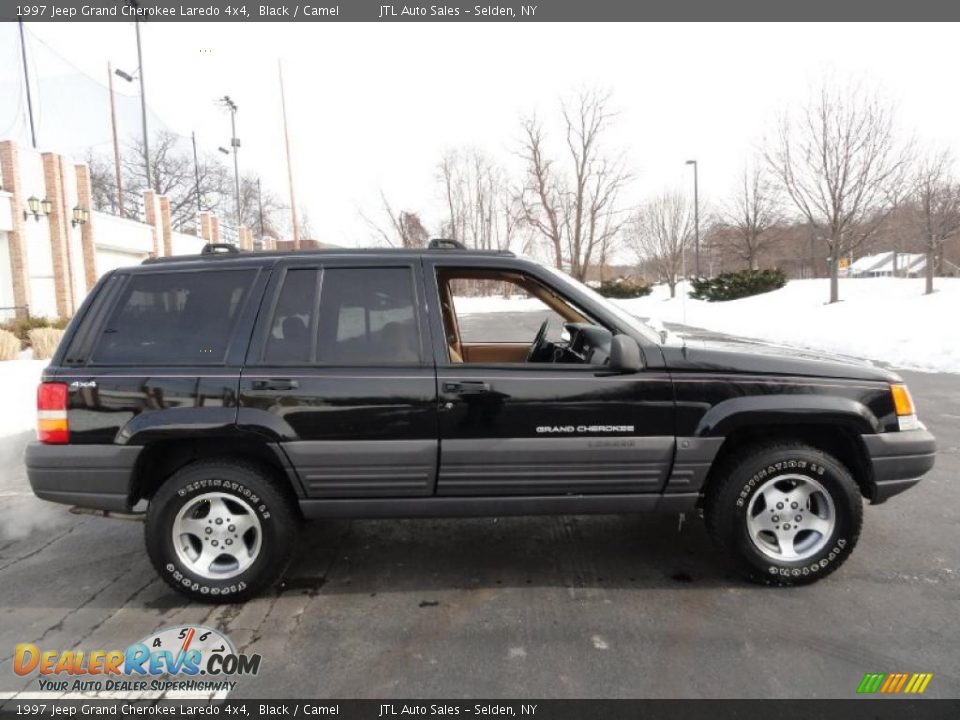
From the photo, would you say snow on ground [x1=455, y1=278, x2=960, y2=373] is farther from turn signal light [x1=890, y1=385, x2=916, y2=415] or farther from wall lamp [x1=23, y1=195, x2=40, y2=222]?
A: wall lamp [x1=23, y1=195, x2=40, y2=222]

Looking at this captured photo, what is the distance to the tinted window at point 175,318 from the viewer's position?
320 centimetres

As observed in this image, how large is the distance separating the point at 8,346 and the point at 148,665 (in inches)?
538

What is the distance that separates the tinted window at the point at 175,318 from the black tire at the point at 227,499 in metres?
0.64

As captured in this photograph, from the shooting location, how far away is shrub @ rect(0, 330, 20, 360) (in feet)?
41.7

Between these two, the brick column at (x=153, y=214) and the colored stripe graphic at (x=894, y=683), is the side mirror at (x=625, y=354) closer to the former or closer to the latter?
the colored stripe graphic at (x=894, y=683)

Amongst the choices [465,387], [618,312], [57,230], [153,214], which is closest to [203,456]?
[465,387]

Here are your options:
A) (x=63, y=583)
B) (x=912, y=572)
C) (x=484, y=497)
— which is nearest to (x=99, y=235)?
(x=63, y=583)

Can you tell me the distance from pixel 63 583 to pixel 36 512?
171 centimetres

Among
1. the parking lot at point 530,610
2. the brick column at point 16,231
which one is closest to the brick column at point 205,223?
the brick column at point 16,231

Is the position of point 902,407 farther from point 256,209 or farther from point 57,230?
point 256,209

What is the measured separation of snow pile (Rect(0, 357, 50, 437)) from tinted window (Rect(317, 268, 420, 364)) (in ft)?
19.8

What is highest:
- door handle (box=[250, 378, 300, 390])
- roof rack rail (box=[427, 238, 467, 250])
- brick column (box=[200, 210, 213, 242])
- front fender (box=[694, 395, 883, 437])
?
brick column (box=[200, 210, 213, 242])

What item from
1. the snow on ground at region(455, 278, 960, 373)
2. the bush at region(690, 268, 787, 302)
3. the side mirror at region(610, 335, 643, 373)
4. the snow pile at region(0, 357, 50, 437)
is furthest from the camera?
the bush at region(690, 268, 787, 302)

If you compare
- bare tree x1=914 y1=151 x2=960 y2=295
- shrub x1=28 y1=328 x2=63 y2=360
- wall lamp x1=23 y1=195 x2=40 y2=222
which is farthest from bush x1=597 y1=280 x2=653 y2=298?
shrub x1=28 y1=328 x2=63 y2=360
